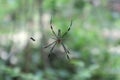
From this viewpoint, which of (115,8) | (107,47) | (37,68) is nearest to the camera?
(37,68)

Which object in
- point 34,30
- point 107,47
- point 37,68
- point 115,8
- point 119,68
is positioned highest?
point 115,8

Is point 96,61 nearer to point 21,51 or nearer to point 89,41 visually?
point 89,41

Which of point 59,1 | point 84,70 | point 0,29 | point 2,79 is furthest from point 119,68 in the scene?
point 0,29

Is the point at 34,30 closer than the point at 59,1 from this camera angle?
No

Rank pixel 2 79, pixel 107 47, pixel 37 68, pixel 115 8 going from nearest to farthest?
pixel 2 79
pixel 37 68
pixel 107 47
pixel 115 8

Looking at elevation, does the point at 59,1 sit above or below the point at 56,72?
above

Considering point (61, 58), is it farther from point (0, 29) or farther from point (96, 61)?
point (0, 29)
